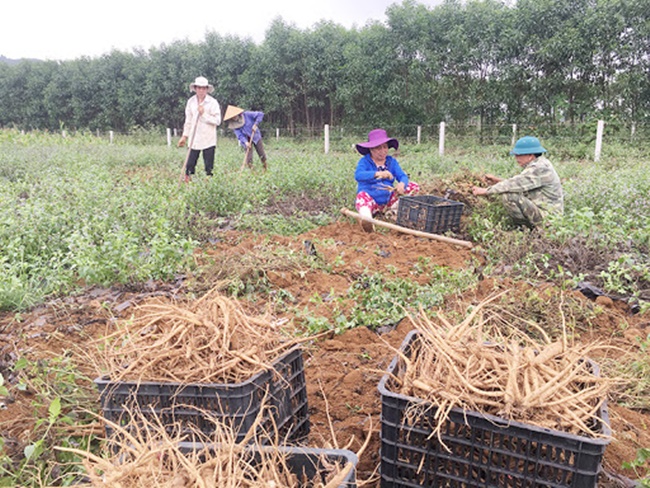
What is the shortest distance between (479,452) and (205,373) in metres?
1.03

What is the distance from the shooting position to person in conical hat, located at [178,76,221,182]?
8266mm

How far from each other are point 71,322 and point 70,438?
129 cm

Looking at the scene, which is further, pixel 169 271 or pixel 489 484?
pixel 169 271

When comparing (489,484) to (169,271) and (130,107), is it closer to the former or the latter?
(169,271)

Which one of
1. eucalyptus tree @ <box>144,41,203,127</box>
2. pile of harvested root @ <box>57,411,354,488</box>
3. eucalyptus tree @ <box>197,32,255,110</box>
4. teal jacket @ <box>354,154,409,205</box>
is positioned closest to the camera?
pile of harvested root @ <box>57,411,354,488</box>

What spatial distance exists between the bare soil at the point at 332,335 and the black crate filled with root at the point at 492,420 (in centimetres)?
16

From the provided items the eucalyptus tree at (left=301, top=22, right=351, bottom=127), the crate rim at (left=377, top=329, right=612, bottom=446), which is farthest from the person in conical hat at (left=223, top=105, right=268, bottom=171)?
the eucalyptus tree at (left=301, top=22, right=351, bottom=127)

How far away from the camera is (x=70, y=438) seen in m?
2.42

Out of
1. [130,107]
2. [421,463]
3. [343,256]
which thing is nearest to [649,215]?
[343,256]

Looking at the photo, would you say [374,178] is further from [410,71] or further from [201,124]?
[410,71]

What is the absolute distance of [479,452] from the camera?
5.78 feet

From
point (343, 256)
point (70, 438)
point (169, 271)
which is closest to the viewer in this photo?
point (70, 438)

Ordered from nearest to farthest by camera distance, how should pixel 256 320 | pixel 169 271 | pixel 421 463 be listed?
pixel 421 463
pixel 256 320
pixel 169 271

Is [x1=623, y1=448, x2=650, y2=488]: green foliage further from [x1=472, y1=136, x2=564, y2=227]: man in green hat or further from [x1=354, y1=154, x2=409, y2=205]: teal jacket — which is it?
[x1=354, y1=154, x2=409, y2=205]: teal jacket
